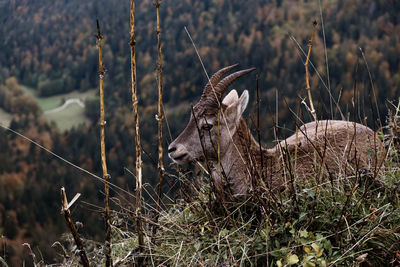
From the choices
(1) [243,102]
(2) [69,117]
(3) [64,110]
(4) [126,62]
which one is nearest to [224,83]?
(1) [243,102]

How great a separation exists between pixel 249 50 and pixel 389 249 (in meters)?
80.5

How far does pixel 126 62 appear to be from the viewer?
274 ft

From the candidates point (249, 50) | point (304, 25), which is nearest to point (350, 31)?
point (304, 25)

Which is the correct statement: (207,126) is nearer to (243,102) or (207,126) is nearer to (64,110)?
(243,102)

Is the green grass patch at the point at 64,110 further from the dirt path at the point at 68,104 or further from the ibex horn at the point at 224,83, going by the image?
the ibex horn at the point at 224,83

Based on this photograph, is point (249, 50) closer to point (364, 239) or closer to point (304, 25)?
point (304, 25)

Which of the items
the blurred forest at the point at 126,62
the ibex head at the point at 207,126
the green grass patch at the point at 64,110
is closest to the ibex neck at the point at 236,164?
the ibex head at the point at 207,126

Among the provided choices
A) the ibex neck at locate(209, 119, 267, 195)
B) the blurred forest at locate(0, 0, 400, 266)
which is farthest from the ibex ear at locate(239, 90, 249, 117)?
the blurred forest at locate(0, 0, 400, 266)

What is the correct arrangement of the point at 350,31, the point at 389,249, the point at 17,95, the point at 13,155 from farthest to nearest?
the point at 17,95
the point at 350,31
the point at 13,155
the point at 389,249

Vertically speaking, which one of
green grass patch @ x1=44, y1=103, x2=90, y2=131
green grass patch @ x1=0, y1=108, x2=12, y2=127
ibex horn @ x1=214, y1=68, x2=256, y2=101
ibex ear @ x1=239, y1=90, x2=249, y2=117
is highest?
ibex horn @ x1=214, y1=68, x2=256, y2=101

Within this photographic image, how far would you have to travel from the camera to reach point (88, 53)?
103000mm

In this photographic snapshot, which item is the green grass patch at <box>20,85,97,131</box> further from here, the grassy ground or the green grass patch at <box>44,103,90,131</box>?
the grassy ground

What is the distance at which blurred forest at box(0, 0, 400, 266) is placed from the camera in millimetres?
55625

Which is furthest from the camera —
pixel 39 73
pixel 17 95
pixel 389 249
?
pixel 39 73
